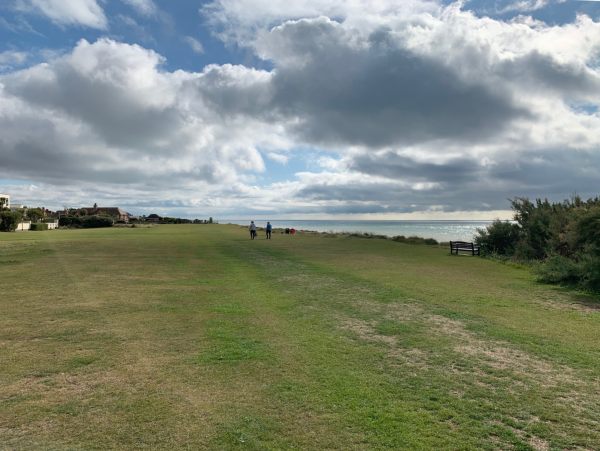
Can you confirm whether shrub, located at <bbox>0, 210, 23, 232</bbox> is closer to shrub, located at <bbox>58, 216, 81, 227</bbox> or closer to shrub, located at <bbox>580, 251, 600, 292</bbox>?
shrub, located at <bbox>58, 216, 81, 227</bbox>

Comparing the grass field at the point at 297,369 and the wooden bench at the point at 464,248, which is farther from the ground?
the wooden bench at the point at 464,248

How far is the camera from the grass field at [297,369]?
14.6 feet

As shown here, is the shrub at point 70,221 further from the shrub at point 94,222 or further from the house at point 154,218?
the house at point 154,218

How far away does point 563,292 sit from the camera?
46.3 ft

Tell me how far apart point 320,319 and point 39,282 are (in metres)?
11.0

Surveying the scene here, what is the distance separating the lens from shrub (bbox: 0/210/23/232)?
234ft

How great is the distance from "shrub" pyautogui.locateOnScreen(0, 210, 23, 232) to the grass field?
71.3m

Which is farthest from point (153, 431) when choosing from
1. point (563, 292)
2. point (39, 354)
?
point (563, 292)

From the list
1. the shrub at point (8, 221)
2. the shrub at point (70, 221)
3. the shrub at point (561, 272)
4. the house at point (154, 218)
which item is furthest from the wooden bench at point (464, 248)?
the house at point (154, 218)

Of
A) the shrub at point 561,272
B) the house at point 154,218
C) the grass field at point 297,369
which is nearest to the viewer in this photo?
the grass field at point 297,369

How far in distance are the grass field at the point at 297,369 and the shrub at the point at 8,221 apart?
7131 centimetres

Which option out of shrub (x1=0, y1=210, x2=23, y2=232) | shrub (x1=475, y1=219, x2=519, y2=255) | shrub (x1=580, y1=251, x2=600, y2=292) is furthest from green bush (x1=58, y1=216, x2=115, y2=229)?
shrub (x1=580, y1=251, x2=600, y2=292)

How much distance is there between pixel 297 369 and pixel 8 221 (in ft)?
272

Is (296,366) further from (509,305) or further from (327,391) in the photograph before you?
(509,305)
